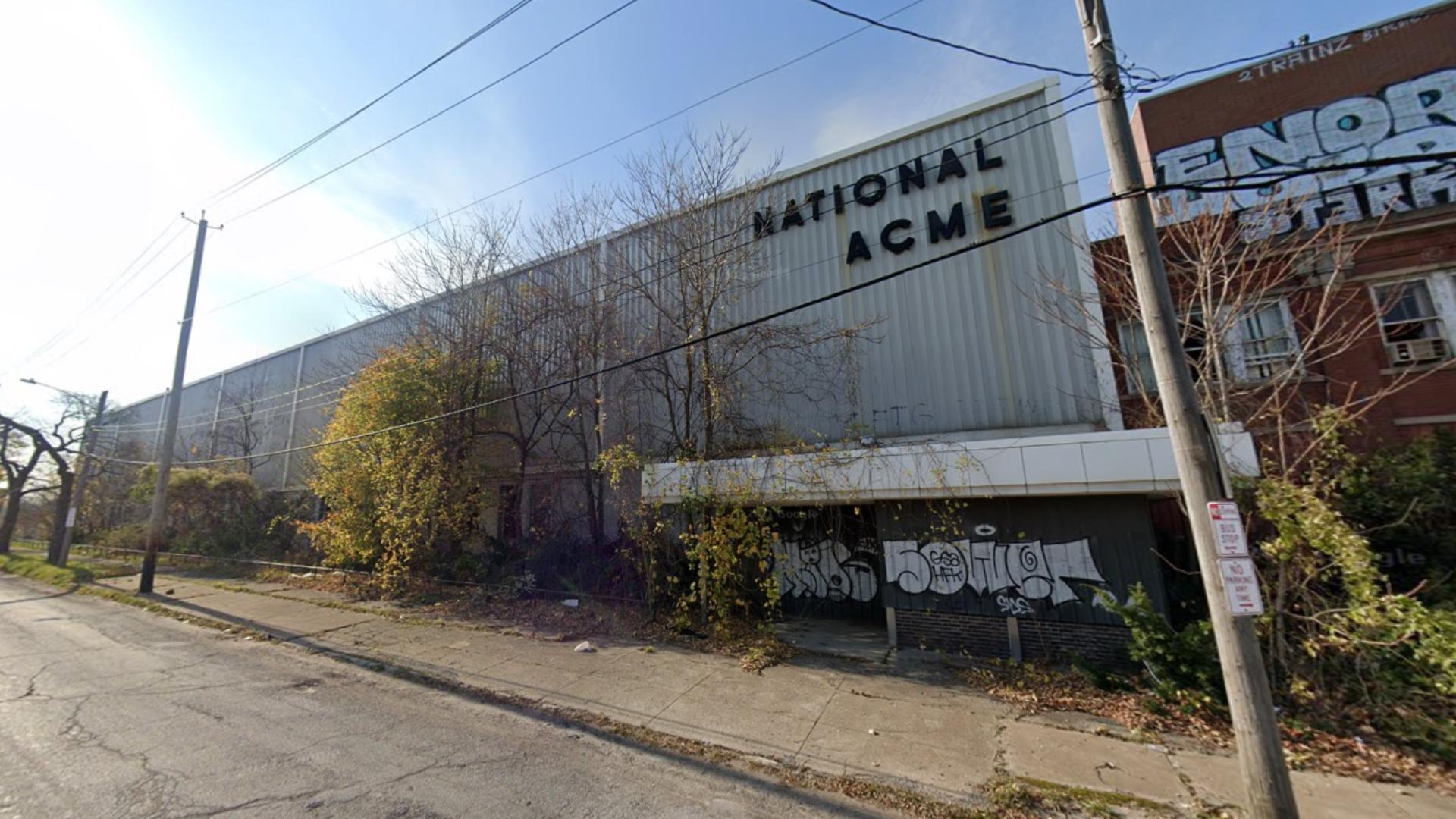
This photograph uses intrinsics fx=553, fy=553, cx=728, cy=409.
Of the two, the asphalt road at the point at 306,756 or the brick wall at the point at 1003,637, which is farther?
the brick wall at the point at 1003,637

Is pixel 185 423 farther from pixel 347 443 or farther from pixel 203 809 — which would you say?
pixel 203 809

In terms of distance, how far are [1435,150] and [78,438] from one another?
147 ft

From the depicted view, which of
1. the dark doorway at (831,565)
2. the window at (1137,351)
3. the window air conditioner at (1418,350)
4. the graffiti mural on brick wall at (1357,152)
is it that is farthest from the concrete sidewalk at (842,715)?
the window air conditioner at (1418,350)

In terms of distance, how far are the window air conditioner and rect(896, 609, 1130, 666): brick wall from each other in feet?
29.1

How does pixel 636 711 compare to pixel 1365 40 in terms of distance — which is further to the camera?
pixel 1365 40

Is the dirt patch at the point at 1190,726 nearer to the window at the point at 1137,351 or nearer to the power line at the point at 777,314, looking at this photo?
the power line at the point at 777,314

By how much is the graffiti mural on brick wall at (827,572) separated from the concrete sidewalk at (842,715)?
287cm

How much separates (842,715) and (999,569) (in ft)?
11.9

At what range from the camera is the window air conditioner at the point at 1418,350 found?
10242 millimetres

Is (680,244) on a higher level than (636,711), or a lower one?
higher

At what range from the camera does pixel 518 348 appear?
593 inches

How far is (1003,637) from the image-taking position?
819 cm

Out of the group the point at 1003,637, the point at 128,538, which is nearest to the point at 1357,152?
the point at 1003,637

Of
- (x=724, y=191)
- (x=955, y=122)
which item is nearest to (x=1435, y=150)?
(x=955, y=122)
